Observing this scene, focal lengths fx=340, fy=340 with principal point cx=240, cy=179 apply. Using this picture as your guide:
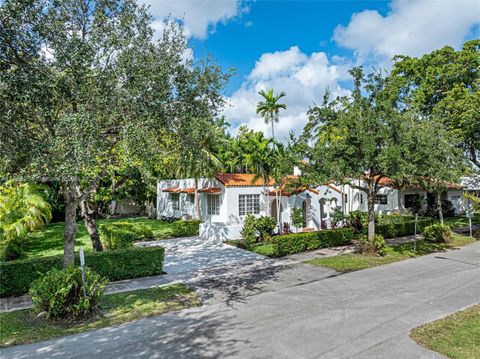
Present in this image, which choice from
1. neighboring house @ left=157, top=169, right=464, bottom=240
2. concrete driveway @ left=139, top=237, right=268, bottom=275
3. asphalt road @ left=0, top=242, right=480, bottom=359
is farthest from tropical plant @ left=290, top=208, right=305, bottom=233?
asphalt road @ left=0, top=242, right=480, bottom=359

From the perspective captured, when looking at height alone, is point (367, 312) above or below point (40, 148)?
below

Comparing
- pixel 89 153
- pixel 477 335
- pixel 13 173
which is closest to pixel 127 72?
pixel 89 153

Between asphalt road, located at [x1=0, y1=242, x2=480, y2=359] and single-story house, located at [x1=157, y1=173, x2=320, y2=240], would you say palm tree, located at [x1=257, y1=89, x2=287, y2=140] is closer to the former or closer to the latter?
single-story house, located at [x1=157, y1=173, x2=320, y2=240]

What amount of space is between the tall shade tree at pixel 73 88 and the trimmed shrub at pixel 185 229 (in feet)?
50.9

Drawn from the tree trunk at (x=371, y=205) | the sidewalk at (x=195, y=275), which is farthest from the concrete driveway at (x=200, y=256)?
the tree trunk at (x=371, y=205)

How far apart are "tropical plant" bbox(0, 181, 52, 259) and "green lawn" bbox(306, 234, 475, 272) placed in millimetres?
13787

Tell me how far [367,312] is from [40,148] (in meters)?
9.51

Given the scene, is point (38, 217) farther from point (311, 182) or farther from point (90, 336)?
point (311, 182)

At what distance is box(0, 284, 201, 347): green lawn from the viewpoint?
330 inches

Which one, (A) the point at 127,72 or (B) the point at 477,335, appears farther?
(A) the point at 127,72

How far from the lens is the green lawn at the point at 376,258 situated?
15.1 meters

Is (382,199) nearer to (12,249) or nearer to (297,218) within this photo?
(297,218)

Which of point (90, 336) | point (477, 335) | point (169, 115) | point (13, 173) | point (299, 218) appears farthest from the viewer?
point (299, 218)

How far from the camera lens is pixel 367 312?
370 inches
